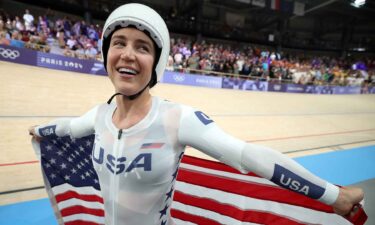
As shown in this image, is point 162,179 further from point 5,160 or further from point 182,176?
point 5,160

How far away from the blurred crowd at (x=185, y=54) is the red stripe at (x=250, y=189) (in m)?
11.3

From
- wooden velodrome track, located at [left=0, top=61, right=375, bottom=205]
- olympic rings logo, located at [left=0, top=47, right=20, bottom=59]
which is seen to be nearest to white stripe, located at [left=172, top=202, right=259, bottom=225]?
wooden velodrome track, located at [left=0, top=61, right=375, bottom=205]

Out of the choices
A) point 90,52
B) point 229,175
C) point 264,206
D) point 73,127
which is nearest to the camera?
point 73,127

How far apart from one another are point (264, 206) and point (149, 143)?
3.49 feet

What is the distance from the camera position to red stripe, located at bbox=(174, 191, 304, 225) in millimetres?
1929

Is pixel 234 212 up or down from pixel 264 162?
down

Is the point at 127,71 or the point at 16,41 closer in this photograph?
the point at 127,71

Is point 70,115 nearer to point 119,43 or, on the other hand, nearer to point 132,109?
point 132,109

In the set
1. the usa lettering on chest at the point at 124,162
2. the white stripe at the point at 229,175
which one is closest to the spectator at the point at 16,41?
the white stripe at the point at 229,175

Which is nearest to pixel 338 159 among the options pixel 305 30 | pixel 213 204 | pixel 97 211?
pixel 213 204

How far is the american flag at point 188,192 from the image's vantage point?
2002mm

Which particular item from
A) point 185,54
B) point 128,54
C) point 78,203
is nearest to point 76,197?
point 78,203

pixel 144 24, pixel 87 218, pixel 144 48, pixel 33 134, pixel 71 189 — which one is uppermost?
pixel 144 24

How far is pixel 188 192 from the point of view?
2250 millimetres
